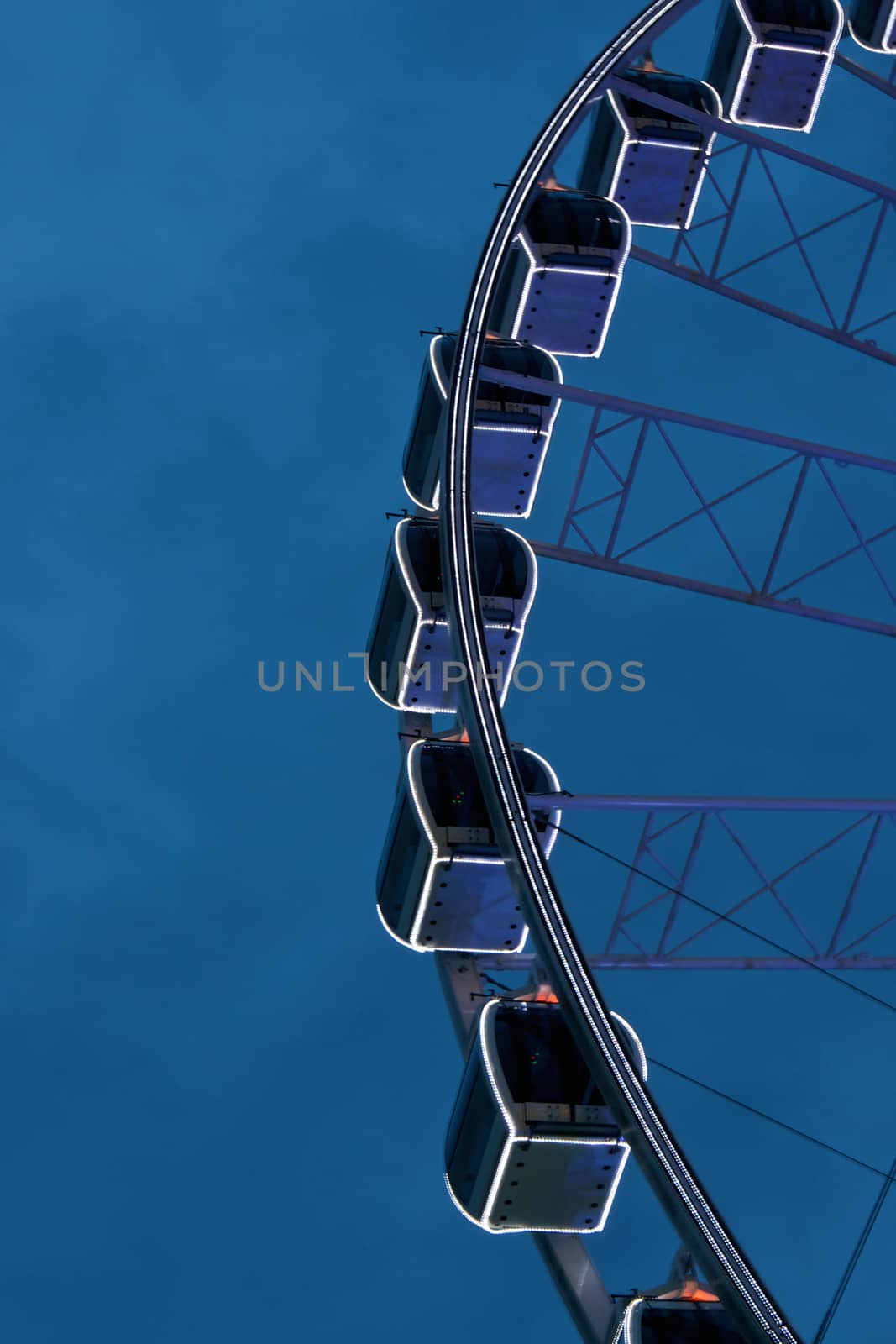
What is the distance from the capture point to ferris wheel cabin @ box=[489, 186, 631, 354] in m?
20.9

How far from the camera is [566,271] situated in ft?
68.8

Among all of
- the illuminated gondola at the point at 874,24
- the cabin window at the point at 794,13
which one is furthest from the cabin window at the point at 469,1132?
the illuminated gondola at the point at 874,24

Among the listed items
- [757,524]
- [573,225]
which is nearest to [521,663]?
[573,225]

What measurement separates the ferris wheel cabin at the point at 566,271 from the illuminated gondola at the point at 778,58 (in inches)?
134

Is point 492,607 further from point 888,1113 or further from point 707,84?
point 888,1113

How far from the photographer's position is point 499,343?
2045 cm

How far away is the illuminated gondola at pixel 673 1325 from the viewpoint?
1142 centimetres

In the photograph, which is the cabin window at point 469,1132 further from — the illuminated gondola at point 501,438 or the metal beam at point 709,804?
the illuminated gondola at point 501,438

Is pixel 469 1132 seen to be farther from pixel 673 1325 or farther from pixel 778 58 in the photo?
pixel 778 58

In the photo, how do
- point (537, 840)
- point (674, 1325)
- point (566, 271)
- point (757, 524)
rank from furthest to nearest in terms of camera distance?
point (757, 524), point (566, 271), point (537, 840), point (674, 1325)

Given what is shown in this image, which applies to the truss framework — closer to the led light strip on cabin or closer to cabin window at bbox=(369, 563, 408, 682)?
the led light strip on cabin

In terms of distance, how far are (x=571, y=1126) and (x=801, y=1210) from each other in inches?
2394

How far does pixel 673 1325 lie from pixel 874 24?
17.7 meters

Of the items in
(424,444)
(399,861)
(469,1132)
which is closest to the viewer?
(469,1132)
